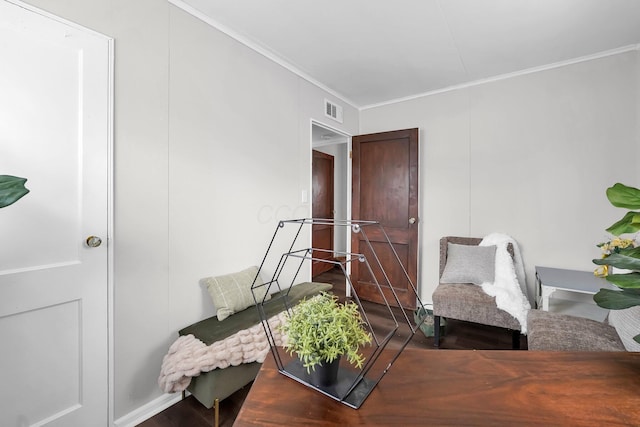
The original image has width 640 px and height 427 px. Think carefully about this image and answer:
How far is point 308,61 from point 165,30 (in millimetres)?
1226

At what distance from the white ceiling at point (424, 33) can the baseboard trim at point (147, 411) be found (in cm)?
242

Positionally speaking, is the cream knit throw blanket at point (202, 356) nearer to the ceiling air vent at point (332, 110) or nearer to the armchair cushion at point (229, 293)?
the armchair cushion at point (229, 293)

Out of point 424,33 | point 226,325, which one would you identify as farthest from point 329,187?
point 226,325

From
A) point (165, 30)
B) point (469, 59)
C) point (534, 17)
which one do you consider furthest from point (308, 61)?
point (534, 17)

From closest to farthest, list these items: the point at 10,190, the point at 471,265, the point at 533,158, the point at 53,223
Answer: the point at 10,190 < the point at 53,223 < the point at 471,265 < the point at 533,158

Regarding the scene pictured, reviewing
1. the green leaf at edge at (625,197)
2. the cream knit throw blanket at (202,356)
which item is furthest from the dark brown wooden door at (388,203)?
the green leaf at edge at (625,197)

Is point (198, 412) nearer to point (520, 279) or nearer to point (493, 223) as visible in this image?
point (520, 279)

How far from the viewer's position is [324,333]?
0.63 meters

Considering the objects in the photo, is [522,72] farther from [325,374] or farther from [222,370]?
[222,370]

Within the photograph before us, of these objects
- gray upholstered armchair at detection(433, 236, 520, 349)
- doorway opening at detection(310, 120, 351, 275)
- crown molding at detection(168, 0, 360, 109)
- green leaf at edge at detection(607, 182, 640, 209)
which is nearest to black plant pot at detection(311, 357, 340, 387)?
green leaf at edge at detection(607, 182, 640, 209)

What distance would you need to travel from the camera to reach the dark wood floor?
1596 mm

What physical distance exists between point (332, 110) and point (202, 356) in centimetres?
271

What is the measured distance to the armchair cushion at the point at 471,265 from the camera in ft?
8.31

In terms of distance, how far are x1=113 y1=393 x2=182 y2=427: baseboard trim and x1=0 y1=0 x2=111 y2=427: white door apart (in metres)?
0.09
